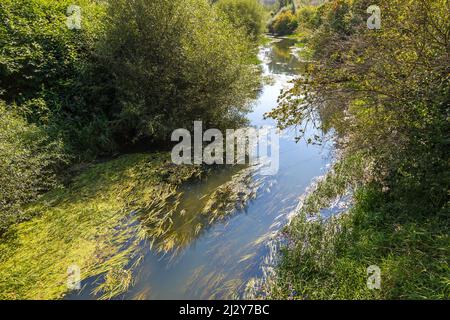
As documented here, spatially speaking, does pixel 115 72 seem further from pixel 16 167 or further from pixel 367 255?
pixel 367 255

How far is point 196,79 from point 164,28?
1958 mm

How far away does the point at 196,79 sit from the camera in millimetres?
10812

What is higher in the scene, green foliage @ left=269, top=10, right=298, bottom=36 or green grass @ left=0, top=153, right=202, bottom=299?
green foliage @ left=269, top=10, right=298, bottom=36

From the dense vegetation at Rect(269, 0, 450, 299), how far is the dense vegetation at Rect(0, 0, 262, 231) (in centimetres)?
540

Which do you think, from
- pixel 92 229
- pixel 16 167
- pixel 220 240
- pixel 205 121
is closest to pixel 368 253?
pixel 220 240

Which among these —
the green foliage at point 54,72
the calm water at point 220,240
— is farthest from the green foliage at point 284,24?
the calm water at point 220,240

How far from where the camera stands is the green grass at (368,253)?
4.15 meters

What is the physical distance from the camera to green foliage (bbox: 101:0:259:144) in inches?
407

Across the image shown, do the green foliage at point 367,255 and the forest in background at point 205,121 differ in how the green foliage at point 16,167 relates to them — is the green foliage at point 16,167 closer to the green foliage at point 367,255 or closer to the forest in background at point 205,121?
the forest in background at point 205,121

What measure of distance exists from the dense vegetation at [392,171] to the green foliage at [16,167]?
5.53 m

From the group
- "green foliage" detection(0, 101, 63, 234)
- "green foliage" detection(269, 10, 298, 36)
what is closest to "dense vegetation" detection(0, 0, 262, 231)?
"green foliage" detection(0, 101, 63, 234)

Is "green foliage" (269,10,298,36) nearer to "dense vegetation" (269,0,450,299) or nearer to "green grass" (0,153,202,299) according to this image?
"green grass" (0,153,202,299)

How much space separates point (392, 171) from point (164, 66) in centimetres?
794

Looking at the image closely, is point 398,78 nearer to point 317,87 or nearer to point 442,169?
point 317,87
